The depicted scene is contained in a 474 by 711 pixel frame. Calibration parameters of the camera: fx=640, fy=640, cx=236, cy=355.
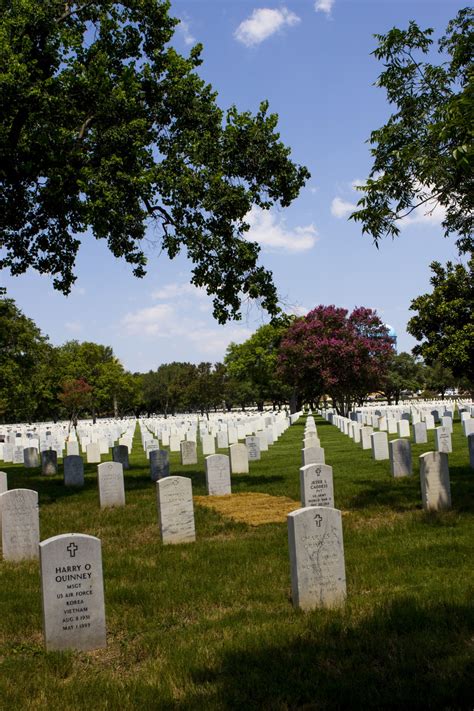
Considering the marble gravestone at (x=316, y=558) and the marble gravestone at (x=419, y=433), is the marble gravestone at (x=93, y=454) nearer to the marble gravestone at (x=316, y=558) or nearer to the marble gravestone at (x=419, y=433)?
the marble gravestone at (x=419, y=433)

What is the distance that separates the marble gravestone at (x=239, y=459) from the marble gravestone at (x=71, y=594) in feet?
40.9

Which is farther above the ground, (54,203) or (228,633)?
(54,203)

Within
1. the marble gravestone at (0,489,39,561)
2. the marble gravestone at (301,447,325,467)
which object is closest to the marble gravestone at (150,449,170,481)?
the marble gravestone at (301,447,325,467)

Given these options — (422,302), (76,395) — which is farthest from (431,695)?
(76,395)

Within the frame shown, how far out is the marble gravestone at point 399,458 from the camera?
1523 cm

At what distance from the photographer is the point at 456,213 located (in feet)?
44.7

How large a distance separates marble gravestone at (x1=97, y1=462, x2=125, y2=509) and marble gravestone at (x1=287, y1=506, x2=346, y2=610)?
7.82 meters

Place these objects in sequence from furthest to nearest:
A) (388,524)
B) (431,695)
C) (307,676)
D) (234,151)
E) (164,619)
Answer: (234,151), (388,524), (164,619), (307,676), (431,695)

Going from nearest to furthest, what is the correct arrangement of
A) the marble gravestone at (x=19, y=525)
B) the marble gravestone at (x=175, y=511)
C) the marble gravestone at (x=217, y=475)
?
the marble gravestone at (x=19, y=525) < the marble gravestone at (x=175, y=511) < the marble gravestone at (x=217, y=475)

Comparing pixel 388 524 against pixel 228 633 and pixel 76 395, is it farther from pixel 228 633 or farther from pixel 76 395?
pixel 76 395

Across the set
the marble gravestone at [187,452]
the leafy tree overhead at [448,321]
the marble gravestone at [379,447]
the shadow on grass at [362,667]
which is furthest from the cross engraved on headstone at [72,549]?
the leafy tree overhead at [448,321]

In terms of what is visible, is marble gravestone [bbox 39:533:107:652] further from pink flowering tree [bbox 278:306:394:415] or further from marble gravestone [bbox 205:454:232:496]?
pink flowering tree [bbox 278:306:394:415]

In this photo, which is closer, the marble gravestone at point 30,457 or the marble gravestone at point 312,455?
the marble gravestone at point 312,455

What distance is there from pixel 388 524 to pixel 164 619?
16.2 feet
